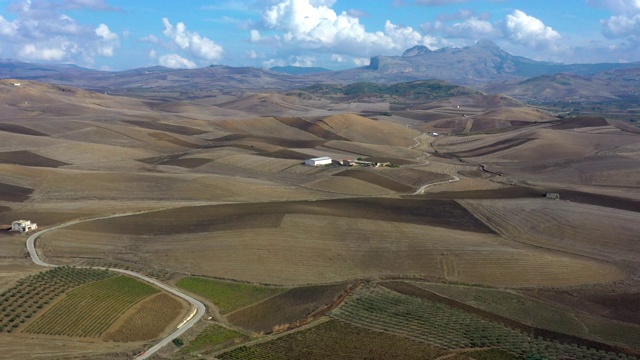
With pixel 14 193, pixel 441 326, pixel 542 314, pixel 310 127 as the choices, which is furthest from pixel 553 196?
pixel 310 127

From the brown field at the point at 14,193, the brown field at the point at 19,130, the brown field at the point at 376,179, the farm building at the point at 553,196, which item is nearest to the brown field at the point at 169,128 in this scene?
the brown field at the point at 19,130

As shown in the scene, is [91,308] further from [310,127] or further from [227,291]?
[310,127]

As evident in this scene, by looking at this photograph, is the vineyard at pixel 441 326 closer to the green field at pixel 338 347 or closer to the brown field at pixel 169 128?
the green field at pixel 338 347

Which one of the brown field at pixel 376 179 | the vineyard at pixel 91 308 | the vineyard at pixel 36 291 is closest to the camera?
the vineyard at pixel 91 308

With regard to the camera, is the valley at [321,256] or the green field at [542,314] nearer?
the valley at [321,256]

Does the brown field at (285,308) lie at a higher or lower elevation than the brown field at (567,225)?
lower

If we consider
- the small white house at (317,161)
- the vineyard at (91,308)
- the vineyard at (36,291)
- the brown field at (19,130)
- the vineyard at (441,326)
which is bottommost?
the vineyard at (441,326)

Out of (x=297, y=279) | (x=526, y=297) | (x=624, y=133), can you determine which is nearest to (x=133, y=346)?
(x=297, y=279)

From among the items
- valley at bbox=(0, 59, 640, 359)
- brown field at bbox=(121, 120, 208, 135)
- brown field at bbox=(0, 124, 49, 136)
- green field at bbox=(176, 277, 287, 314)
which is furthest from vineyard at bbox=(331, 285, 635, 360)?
brown field at bbox=(121, 120, 208, 135)

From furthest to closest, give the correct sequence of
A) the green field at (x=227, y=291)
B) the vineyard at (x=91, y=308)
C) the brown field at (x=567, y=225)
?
the brown field at (x=567, y=225) → the green field at (x=227, y=291) → the vineyard at (x=91, y=308)
